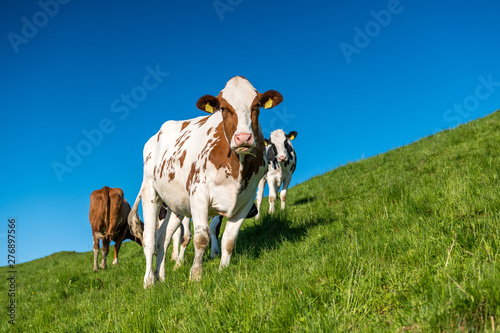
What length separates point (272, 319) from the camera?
7.73 feet

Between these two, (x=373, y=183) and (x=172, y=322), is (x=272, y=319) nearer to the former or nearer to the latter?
(x=172, y=322)

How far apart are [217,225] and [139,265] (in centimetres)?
201

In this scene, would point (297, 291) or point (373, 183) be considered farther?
point (373, 183)

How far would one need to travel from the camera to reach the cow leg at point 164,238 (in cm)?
646

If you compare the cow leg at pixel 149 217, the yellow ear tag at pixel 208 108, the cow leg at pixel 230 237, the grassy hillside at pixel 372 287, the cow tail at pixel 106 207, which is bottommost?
the grassy hillside at pixel 372 287

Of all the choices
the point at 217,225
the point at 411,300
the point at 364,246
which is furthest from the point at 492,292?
the point at 217,225

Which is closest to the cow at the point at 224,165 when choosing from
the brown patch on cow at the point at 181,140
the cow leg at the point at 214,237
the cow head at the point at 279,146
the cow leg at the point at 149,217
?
the brown patch on cow at the point at 181,140

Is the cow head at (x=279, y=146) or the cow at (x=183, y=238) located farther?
the cow head at (x=279, y=146)

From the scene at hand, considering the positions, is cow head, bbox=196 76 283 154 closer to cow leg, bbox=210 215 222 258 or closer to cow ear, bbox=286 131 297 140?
cow leg, bbox=210 215 222 258

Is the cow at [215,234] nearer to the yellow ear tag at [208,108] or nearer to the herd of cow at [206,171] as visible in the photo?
the herd of cow at [206,171]

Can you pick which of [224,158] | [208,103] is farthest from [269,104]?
[224,158]

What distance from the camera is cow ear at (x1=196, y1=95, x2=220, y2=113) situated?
16.4ft

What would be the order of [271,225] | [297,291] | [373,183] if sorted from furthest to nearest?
[373,183], [271,225], [297,291]

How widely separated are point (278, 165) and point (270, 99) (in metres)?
8.50
